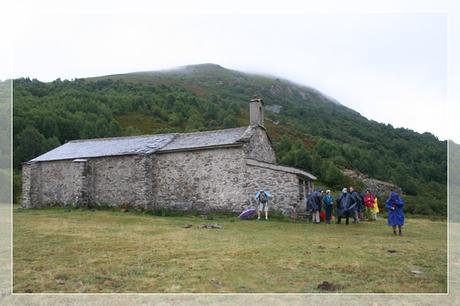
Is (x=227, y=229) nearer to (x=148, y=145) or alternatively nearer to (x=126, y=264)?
(x=126, y=264)

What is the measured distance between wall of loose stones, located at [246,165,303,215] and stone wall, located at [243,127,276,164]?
153 centimetres

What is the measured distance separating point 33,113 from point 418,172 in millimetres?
24059

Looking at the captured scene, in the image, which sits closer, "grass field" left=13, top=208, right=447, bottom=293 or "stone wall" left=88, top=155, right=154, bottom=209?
"grass field" left=13, top=208, right=447, bottom=293

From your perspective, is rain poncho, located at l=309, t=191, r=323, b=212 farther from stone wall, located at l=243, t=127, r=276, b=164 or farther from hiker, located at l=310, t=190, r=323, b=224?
stone wall, located at l=243, t=127, r=276, b=164

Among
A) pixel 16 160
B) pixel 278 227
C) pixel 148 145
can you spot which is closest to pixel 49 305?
pixel 278 227

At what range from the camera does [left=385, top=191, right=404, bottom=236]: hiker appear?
14.8 metres

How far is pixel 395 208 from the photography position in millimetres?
15156

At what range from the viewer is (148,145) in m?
25.6

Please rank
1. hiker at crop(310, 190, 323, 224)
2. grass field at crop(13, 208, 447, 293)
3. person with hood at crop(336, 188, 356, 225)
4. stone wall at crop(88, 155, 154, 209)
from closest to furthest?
grass field at crop(13, 208, 447, 293), person with hood at crop(336, 188, 356, 225), hiker at crop(310, 190, 323, 224), stone wall at crop(88, 155, 154, 209)

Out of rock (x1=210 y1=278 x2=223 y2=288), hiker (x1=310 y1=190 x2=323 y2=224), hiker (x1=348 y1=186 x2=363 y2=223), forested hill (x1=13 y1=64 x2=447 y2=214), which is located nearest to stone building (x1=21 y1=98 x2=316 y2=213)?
hiker (x1=310 y1=190 x2=323 y2=224)

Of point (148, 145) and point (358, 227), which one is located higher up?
point (148, 145)

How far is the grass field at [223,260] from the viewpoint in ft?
26.9

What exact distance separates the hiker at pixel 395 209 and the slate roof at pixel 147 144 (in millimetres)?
8821

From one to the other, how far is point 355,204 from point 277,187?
373 cm
